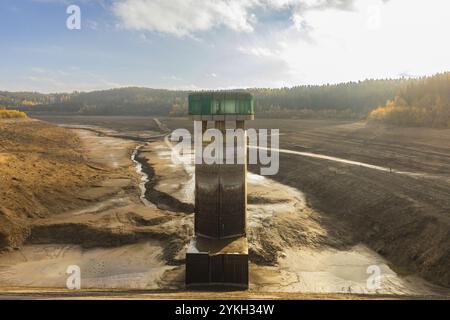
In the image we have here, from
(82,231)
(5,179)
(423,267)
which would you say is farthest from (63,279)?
(423,267)

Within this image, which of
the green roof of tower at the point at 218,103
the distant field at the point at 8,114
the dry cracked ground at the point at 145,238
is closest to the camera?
the green roof of tower at the point at 218,103

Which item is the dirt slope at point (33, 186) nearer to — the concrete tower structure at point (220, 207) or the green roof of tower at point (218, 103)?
the concrete tower structure at point (220, 207)

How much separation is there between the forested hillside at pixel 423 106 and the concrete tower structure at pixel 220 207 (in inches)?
2142

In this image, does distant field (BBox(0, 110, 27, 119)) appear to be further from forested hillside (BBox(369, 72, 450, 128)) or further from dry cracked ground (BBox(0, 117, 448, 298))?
forested hillside (BBox(369, 72, 450, 128))

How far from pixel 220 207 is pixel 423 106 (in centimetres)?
7093

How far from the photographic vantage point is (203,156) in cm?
1530

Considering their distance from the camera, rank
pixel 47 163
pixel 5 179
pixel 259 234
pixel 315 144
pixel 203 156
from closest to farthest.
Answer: pixel 203 156 < pixel 259 234 < pixel 5 179 < pixel 47 163 < pixel 315 144

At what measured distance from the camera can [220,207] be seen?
15.3 metres

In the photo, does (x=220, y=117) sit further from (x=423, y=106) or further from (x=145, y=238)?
(x=423, y=106)

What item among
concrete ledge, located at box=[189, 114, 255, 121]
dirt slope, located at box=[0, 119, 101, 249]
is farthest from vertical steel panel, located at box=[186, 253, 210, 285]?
dirt slope, located at box=[0, 119, 101, 249]

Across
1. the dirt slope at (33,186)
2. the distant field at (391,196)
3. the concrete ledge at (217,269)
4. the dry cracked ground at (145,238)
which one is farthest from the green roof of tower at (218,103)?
the dirt slope at (33,186)

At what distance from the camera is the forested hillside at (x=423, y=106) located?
61209mm

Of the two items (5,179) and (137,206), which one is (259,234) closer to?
(137,206)

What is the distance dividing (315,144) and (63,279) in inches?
1694
